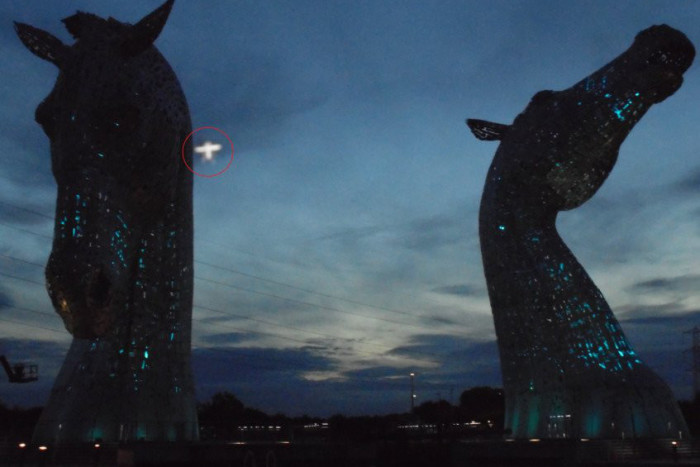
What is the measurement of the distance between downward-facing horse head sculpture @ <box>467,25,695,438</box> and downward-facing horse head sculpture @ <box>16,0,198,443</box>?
711 centimetres

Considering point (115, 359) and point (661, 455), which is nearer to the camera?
point (115, 359)

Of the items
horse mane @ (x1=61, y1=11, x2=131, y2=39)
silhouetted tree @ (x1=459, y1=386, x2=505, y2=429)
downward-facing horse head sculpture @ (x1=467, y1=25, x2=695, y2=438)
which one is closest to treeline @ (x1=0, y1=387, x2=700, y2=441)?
silhouetted tree @ (x1=459, y1=386, x2=505, y2=429)

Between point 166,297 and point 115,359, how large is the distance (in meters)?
1.33

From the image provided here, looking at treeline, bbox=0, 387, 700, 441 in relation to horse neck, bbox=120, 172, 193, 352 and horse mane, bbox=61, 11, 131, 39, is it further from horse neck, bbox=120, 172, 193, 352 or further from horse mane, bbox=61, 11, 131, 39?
horse mane, bbox=61, 11, 131, 39

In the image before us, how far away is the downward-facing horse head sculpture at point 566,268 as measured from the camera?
14.4 metres

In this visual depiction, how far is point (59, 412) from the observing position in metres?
11.6

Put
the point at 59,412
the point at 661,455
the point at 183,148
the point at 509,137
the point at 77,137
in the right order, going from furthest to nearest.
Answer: the point at 509,137 → the point at 661,455 → the point at 183,148 → the point at 59,412 → the point at 77,137

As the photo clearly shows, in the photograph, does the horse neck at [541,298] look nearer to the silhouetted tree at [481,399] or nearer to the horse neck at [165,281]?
the horse neck at [165,281]

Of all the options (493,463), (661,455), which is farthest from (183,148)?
(661,455)

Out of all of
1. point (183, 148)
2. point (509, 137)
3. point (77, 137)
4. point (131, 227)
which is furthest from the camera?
point (509, 137)

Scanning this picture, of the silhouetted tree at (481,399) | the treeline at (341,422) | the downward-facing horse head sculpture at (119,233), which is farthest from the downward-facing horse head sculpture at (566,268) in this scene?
the silhouetted tree at (481,399)

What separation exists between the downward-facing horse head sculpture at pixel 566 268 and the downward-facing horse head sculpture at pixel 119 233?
7.11 m

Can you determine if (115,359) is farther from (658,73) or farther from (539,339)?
(658,73)

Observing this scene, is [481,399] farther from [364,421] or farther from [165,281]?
[165,281]
